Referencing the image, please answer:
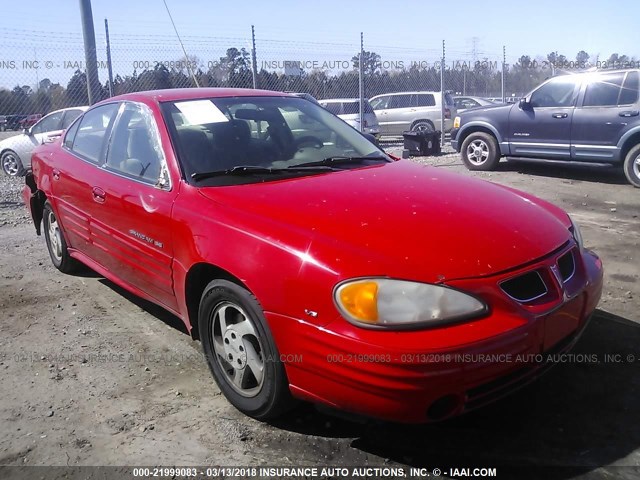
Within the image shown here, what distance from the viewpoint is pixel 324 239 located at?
2445 mm

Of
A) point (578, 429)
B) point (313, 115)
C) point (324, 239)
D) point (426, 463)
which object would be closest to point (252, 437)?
point (426, 463)

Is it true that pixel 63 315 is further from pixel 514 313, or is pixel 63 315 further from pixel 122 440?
pixel 514 313

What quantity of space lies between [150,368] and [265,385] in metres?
1.12

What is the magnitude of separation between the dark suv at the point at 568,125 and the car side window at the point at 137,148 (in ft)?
25.4

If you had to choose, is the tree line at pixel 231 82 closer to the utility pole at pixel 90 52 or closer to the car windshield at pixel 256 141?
the utility pole at pixel 90 52

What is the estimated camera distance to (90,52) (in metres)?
9.92

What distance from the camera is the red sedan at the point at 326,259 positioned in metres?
2.24

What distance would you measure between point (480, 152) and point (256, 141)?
26.5 feet

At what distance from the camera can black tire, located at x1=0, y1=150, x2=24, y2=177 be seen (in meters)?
11.7

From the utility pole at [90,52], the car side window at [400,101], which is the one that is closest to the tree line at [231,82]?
the utility pole at [90,52]

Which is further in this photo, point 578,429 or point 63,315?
point 63,315

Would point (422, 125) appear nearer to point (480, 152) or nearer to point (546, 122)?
point (480, 152)

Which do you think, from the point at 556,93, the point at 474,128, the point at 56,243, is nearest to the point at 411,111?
the point at 474,128

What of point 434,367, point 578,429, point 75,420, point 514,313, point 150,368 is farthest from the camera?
point 150,368
